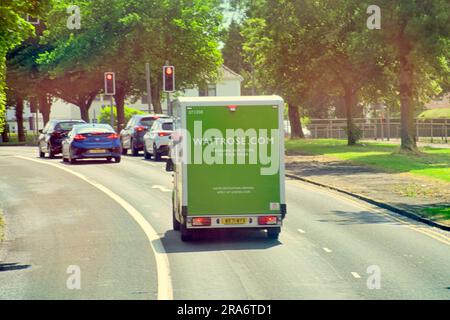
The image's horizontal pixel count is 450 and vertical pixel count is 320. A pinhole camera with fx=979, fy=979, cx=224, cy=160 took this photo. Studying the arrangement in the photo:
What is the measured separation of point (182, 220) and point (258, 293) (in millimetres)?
5191

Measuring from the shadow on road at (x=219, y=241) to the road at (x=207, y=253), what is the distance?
0.02m

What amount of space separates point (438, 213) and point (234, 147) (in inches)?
255

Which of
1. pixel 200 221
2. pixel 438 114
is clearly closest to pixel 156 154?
pixel 200 221

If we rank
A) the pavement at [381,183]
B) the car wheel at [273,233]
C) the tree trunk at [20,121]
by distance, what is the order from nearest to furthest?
1. the car wheel at [273,233]
2. the pavement at [381,183]
3. the tree trunk at [20,121]

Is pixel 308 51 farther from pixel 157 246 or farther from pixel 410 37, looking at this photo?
Answer: pixel 157 246

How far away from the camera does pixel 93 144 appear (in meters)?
37.4

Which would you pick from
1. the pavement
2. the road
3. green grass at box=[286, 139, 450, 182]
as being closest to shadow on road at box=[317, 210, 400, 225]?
the road

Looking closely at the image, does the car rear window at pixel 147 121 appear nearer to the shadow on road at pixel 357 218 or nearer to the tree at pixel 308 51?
the tree at pixel 308 51

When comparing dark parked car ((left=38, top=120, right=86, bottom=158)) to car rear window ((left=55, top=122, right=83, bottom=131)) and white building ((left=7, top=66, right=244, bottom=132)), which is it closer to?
car rear window ((left=55, top=122, right=83, bottom=131))

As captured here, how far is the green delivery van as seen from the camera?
16906 mm

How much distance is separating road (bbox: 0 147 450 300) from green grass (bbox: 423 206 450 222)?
621mm

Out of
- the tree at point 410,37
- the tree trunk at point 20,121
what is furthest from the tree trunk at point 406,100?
the tree trunk at point 20,121

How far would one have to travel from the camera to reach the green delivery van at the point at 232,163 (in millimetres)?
16906
